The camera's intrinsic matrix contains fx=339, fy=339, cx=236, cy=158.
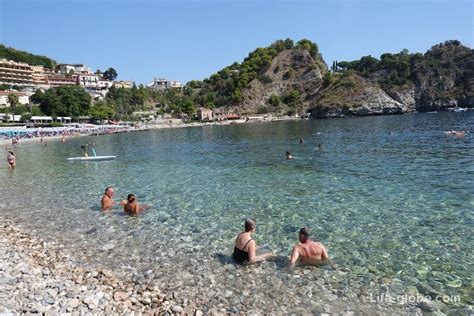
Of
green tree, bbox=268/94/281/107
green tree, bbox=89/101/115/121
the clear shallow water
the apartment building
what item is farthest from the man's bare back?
green tree, bbox=268/94/281/107

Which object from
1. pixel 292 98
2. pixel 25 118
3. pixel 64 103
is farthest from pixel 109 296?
pixel 292 98

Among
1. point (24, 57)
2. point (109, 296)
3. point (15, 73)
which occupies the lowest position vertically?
point (109, 296)

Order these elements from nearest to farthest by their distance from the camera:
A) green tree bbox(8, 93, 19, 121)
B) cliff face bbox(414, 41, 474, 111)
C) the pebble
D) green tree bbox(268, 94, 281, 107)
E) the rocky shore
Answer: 1. the rocky shore
2. the pebble
3. green tree bbox(8, 93, 19, 121)
4. cliff face bbox(414, 41, 474, 111)
5. green tree bbox(268, 94, 281, 107)

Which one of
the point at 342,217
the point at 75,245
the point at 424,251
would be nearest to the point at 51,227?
the point at 75,245

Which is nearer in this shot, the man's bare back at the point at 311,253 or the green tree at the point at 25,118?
the man's bare back at the point at 311,253

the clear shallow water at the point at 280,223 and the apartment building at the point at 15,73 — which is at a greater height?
the apartment building at the point at 15,73

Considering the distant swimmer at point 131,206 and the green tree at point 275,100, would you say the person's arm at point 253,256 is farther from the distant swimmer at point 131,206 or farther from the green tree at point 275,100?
the green tree at point 275,100

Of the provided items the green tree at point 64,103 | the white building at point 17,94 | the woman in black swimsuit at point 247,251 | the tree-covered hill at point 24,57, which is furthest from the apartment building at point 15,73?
the woman in black swimsuit at point 247,251

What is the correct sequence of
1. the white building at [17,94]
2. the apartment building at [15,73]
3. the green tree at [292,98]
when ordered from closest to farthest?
the white building at [17,94]
the apartment building at [15,73]
the green tree at [292,98]

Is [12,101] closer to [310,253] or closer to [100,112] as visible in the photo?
[100,112]

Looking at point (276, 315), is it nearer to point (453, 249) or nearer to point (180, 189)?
point (453, 249)

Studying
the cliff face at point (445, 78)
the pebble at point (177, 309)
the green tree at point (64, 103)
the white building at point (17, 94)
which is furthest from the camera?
the cliff face at point (445, 78)

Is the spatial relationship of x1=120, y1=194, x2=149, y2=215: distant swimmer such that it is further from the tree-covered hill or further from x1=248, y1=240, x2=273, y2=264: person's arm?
the tree-covered hill

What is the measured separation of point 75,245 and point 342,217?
29.8ft
